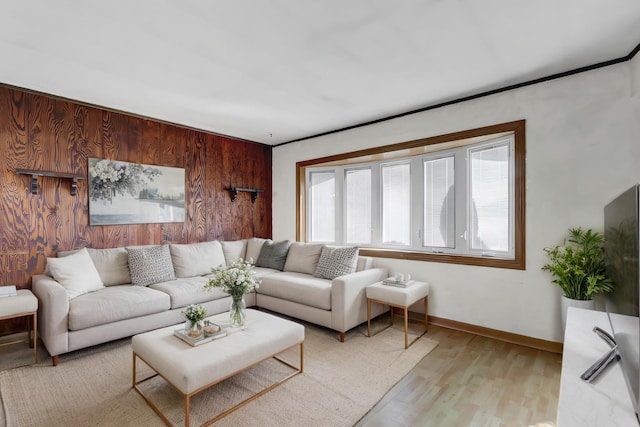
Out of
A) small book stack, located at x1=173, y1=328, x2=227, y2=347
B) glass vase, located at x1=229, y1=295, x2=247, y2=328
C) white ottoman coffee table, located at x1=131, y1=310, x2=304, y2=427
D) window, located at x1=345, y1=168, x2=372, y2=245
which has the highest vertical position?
window, located at x1=345, y1=168, x2=372, y2=245

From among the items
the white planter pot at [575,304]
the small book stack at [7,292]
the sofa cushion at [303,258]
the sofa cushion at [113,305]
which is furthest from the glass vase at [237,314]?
the white planter pot at [575,304]

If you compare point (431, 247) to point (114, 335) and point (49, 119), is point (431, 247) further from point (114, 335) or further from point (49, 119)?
point (49, 119)

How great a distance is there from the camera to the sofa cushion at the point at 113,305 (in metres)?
2.71

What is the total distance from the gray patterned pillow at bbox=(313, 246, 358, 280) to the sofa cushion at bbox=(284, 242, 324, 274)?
219 mm

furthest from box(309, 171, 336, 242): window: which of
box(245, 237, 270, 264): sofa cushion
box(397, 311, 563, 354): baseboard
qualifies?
box(397, 311, 563, 354): baseboard

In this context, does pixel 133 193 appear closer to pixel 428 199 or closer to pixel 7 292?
pixel 7 292

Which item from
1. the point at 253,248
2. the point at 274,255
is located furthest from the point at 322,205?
the point at 253,248

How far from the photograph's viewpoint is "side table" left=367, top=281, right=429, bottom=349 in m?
3.11

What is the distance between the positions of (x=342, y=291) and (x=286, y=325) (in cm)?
83

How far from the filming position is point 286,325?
8.22ft

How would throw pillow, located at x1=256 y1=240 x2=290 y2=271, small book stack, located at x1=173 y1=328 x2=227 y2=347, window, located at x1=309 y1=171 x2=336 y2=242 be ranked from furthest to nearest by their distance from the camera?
1. window, located at x1=309 y1=171 x2=336 y2=242
2. throw pillow, located at x1=256 y1=240 x2=290 y2=271
3. small book stack, located at x1=173 y1=328 x2=227 y2=347

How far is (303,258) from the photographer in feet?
13.9

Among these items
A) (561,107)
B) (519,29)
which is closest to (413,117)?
(561,107)

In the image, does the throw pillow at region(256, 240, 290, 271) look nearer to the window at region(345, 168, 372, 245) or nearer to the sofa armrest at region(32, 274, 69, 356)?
the window at region(345, 168, 372, 245)
